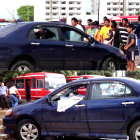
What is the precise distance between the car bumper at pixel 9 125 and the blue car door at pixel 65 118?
0.82 m

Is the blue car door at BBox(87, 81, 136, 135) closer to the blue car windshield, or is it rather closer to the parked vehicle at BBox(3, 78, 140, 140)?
the parked vehicle at BBox(3, 78, 140, 140)

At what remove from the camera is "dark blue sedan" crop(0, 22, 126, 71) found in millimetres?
11906

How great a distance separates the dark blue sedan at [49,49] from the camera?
11.9 m

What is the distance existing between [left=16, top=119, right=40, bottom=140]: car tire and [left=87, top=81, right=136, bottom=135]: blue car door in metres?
1.23

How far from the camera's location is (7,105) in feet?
70.6

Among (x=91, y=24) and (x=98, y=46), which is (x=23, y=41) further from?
(x=91, y=24)

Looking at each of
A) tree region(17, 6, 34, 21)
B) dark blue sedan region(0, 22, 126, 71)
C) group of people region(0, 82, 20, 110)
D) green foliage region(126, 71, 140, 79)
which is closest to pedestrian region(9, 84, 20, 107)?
group of people region(0, 82, 20, 110)

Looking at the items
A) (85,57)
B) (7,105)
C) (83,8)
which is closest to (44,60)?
(85,57)

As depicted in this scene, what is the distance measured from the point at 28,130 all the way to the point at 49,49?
281 centimetres

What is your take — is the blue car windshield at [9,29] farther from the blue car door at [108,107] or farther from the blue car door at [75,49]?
the blue car door at [108,107]

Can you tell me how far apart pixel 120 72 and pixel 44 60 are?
122 inches

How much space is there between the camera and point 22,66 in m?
12.4

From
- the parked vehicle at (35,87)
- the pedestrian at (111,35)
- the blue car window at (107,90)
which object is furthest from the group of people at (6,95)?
the blue car window at (107,90)

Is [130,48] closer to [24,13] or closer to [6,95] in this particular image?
[6,95]
